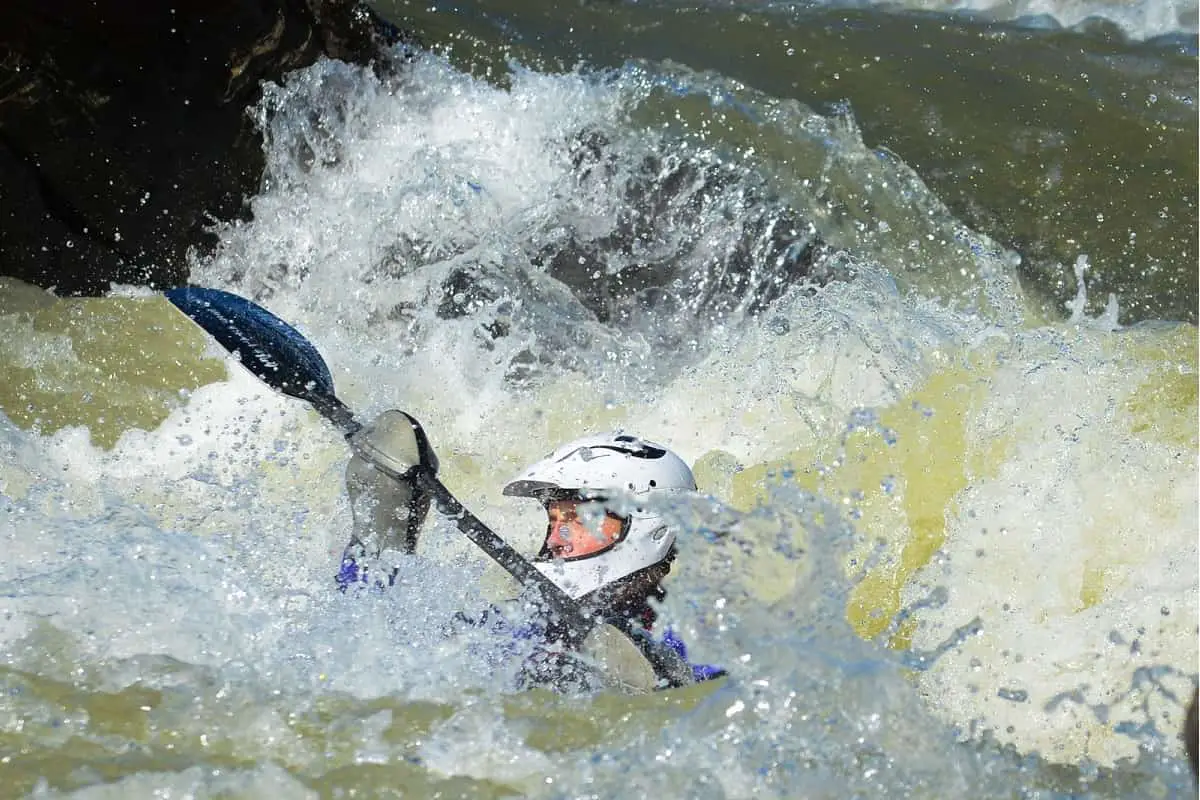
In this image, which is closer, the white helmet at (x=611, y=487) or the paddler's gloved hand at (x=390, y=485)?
the white helmet at (x=611, y=487)

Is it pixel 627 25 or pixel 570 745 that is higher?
pixel 627 25

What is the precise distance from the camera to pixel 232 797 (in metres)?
2.06

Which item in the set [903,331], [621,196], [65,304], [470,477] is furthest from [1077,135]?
[65,304]

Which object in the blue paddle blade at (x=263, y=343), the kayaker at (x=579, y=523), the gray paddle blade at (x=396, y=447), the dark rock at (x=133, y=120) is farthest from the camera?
the dark rock at (x=133, y=120)

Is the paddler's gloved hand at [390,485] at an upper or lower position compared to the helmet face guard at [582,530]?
upper

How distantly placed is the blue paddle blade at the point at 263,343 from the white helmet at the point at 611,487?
76cm

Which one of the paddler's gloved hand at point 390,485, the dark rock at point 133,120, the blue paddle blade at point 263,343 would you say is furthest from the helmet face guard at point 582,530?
the dark rock at point 133,120

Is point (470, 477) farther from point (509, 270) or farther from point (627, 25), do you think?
point (627, 25)

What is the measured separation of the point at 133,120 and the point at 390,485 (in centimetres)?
202

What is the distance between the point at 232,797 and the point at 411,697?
1.33 feet

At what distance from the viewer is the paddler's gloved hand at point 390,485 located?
299 cm

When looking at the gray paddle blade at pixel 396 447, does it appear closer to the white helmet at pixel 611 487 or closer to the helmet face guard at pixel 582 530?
the white helmet at pixel 611 487

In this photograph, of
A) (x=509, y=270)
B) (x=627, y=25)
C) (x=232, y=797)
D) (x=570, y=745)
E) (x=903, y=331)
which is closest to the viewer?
(x=232, y=797)

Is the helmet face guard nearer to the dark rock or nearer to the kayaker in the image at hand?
the kayaker
